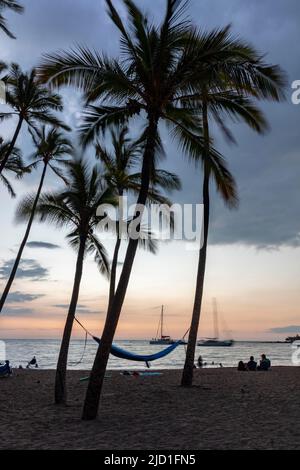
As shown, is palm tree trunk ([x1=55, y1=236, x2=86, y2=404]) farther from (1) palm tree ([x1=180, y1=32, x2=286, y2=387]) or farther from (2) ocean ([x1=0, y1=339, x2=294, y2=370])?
(2) ocean ([x1=0, y1=339, x2=294, y2=370])

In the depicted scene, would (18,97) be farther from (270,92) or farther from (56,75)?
(270,92)

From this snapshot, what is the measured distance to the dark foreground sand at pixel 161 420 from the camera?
294 inches

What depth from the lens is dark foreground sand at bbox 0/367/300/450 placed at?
24.5ft

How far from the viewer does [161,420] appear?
9586 millimetres

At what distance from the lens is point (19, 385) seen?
1795 centimetres

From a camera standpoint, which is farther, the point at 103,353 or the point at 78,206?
the point at 78,206

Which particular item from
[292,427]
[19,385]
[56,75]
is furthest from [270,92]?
[19,385]

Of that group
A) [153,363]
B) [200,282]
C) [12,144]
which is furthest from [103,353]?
[153,363]

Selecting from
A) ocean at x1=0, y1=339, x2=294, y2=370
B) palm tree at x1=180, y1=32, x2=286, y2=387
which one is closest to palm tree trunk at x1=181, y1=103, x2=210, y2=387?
palm tree at x1=180, y1=32, x2=286, y2=387

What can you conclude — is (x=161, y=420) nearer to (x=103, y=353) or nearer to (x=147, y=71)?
(x=103, y=353)

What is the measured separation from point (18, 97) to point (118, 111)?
986 cm

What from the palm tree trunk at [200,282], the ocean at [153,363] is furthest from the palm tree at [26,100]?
the ocean at [153,363]

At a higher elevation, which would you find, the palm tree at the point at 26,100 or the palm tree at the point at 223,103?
the palm tree at the point at 26,100

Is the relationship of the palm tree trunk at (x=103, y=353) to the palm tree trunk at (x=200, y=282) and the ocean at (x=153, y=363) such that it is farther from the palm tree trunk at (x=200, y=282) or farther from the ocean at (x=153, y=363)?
the ocean at (x=153, y=363)
